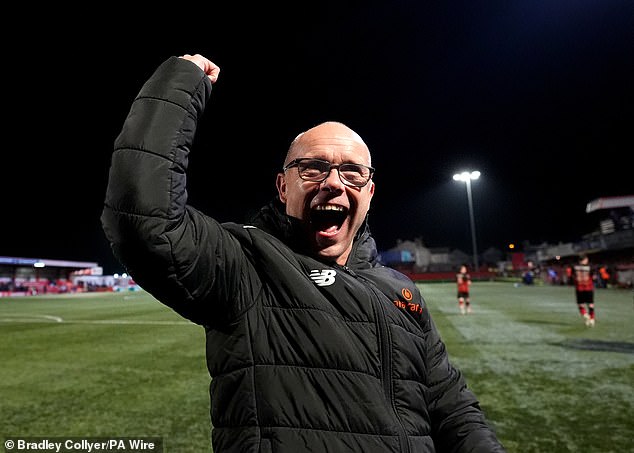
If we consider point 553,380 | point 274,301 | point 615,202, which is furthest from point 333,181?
point 615,202

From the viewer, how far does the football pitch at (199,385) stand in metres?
3.92

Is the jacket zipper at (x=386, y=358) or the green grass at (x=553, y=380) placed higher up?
the jacket zipper at (x=386, y=358)

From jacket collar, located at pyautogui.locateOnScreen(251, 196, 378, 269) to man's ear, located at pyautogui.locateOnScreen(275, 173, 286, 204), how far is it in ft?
0.14

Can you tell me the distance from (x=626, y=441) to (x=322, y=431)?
385cm

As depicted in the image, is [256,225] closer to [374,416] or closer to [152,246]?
[152,246]

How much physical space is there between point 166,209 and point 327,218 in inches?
27.1

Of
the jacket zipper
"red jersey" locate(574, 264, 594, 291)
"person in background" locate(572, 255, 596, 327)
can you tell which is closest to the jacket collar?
the jacket zipper

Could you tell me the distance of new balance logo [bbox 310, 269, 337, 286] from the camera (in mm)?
1473

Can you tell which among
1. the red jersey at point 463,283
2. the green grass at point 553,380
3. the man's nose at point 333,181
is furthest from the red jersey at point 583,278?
the man's nose at point 333,181

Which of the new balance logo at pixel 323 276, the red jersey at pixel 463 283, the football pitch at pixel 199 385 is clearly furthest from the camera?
the red jersey at pixel 463 283

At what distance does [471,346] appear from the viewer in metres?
8.28

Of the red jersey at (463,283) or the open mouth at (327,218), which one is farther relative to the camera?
the red jersey at (463,283)

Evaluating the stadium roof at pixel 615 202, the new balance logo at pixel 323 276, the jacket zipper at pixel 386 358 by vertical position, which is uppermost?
the stadium roof at pixel 615 202

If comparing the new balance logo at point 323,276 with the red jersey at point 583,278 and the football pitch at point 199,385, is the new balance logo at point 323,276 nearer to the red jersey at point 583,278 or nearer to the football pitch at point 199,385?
the football pitch at point 199,385
